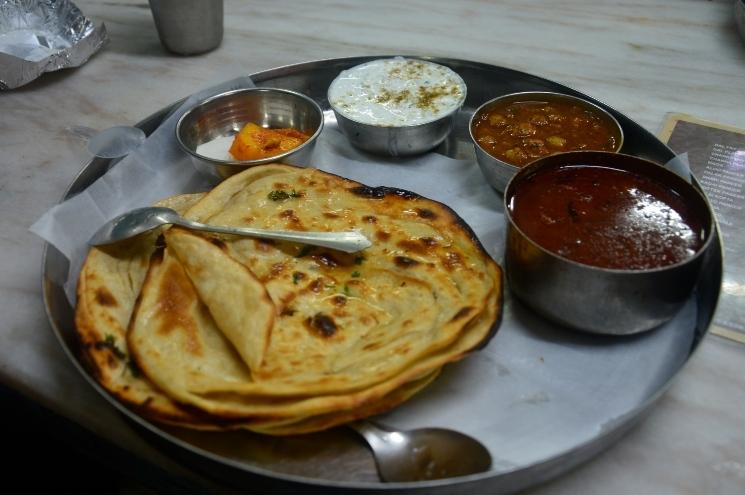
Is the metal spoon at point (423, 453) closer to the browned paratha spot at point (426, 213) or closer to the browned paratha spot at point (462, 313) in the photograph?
the browned paratha spot at point (462, 313)

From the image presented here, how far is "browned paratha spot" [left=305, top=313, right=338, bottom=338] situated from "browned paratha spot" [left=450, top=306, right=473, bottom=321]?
1.04 ft

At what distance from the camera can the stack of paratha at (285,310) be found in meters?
1.41

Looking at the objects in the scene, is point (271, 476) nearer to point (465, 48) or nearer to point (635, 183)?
point (635, 183)

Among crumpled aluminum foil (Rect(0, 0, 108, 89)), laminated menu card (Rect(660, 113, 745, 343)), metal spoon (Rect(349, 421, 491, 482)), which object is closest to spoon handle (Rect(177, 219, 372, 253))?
metal spoon (Rect(349, 421, 491, 482))

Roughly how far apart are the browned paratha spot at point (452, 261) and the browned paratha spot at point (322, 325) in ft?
1.26

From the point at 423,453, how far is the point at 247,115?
1.74m

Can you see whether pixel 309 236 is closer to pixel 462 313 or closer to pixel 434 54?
pixel 462 313

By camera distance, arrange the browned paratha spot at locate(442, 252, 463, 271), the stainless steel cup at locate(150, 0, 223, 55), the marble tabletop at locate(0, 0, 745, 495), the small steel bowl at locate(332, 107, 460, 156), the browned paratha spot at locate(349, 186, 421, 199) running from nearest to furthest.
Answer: the marble tabletop at locate(0, 0, 745, 495) → the browned paratha spot at locate(442, 252, 463, 271) → the browned paratha spot at locate(349, 186, 421, 199) → the small steel bowl at locate(332, 107, 460, 156) → the stainless steel cup at locate(150, 0, 223, 55)

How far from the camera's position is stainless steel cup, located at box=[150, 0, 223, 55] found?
3150 mm

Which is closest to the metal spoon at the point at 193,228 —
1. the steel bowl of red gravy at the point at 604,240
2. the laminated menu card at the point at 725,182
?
the steel bowl of red gravy at the point at 604,240

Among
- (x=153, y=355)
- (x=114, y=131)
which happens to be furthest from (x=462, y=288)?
(x=114, y=131)

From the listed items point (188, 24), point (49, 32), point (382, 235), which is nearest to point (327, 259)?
point (382, 235)

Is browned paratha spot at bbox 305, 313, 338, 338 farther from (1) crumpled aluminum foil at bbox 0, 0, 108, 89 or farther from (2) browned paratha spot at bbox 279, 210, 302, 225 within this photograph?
(1) crumpled aluminum foil at bbox 0, 0, 108, 89

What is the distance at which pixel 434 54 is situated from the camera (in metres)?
3.32
